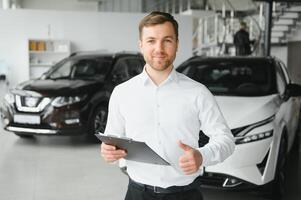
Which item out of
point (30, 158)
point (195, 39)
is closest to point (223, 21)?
point (195, 39)

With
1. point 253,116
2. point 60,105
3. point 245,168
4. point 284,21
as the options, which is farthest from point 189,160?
point 284,21

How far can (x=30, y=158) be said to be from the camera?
5.31m

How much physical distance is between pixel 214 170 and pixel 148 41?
82.8 inches

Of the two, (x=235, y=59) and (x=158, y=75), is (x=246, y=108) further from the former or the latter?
(x=158, y=75)

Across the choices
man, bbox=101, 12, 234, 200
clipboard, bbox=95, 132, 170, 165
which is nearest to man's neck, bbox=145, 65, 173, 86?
man, bbox=101, 12, 234, 200

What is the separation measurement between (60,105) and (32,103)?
1.37 ft

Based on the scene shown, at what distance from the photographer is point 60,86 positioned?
240 inches

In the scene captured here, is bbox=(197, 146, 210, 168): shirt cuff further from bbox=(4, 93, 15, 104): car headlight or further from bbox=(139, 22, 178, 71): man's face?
bbox=(4, 93, 15, 104): car headlight

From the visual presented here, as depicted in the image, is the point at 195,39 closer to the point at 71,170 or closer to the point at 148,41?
the point at 71,170

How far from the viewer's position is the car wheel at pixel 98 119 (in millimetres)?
6142

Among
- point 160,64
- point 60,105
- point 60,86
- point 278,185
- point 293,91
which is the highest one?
point 160,64

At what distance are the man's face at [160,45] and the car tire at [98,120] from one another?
4.65m

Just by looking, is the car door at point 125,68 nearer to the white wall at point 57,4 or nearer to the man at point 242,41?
the man at point 242,41

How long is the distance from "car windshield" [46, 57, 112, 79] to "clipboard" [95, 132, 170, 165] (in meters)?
5.13
